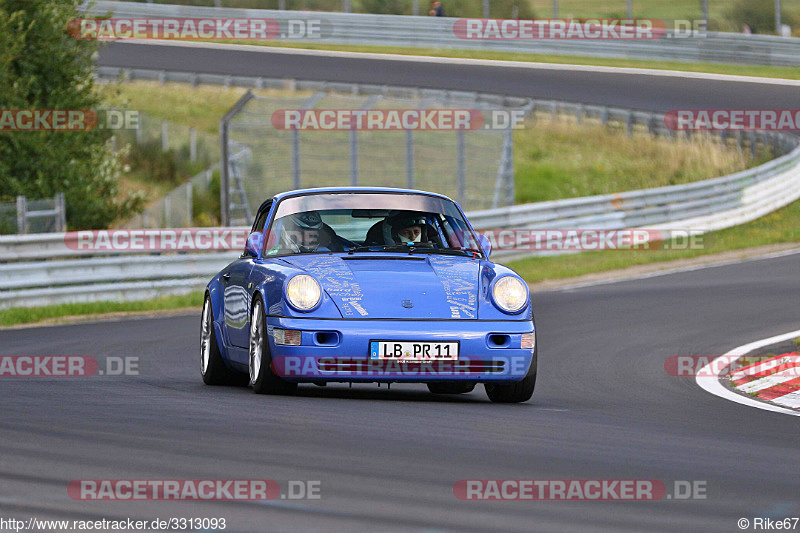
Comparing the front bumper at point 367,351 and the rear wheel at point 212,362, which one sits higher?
the front bumper at point 367,351

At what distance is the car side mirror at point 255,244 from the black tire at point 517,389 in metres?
1.82

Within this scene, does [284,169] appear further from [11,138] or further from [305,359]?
[305,359]

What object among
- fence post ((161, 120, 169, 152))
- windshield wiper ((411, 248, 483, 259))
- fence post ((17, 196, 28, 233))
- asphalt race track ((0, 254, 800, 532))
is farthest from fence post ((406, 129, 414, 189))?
windshield wiper ((411, 248, 483, 259))

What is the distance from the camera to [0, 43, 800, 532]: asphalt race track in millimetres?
4945

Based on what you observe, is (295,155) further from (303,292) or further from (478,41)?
(478,41)

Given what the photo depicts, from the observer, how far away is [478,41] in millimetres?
43062

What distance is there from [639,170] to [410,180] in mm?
10613

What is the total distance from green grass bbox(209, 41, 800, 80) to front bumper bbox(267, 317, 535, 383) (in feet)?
98.9

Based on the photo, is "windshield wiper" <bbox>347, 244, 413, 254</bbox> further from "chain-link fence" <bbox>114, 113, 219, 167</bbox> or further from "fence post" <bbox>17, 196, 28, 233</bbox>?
"chain-link fence" <bbox>114, 113, 219, 167</bbox>

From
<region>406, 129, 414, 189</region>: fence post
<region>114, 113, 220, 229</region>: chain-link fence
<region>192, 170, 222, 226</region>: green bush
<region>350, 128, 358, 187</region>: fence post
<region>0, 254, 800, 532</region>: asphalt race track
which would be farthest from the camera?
<region>114, 113, 220, 229</region>: chain-link fence

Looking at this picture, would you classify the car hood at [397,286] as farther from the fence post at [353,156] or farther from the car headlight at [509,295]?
the fence post at [353,156]

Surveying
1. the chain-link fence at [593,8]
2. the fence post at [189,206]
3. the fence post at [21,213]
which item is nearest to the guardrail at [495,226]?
the fence post at [21,213]

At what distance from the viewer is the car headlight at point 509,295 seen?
8.55 metres

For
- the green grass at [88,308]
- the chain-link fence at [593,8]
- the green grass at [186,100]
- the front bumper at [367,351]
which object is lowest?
the green grass at [88,308]
